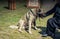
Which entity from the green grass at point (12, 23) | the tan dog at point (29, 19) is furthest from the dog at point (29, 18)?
the green grass at point (12, 23)

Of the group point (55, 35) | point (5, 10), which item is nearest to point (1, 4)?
point (5, 10)

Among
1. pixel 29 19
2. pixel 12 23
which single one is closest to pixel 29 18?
pixel 29 19

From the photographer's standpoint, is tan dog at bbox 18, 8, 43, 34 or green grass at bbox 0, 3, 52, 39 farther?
tan dog at bbox 18, 8, 43, 34

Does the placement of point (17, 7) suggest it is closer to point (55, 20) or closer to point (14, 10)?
point (14, 10)

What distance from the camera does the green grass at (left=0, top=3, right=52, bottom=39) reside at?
8453 millimetres

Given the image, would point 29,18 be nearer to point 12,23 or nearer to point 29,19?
point 29,19

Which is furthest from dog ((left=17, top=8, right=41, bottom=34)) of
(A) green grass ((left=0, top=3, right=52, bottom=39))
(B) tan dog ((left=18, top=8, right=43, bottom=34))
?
(A) green grass ((left=0, top=3, right=52, bottom=39))

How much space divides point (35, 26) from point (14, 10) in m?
4.15

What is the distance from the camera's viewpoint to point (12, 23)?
10.2 m

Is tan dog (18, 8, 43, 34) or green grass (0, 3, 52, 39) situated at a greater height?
tan dog (18, 8, 43, 34)

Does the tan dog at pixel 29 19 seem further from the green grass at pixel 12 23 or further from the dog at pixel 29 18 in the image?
the green grass at pixel 12 23

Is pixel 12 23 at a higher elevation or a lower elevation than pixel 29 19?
lower

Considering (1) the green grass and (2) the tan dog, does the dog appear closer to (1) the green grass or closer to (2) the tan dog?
(2) the tan dog

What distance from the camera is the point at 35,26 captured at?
9430 mm
